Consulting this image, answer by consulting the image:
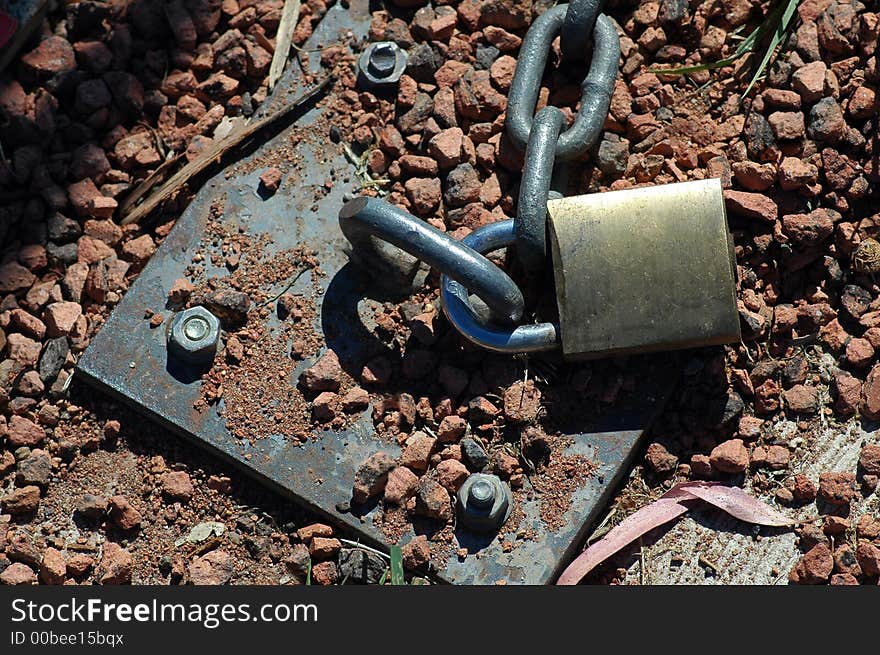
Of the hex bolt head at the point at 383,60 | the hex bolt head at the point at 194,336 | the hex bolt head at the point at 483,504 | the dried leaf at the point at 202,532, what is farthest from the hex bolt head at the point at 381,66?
the dried leaf at the point at 202,532

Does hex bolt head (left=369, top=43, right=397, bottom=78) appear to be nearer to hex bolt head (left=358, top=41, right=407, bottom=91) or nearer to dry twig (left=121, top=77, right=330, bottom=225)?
hex bolt head (left=358, top=41, right=407, bottom=91)

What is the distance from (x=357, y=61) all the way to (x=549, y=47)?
1.94 feet

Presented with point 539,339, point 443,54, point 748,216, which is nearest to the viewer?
point 539,339

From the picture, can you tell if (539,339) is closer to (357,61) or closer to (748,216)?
(748,216)

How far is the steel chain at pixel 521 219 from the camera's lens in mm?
2869

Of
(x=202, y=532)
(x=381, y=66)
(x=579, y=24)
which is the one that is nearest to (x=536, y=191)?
(x=579, y=24)

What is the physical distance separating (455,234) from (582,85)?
49 cm

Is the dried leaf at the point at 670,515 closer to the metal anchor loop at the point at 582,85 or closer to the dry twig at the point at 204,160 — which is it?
the metal anchor loop at the point at 582,85

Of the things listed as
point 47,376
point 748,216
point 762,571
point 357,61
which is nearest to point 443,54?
point 357,61

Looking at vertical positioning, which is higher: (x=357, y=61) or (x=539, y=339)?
(x=357, y=61)

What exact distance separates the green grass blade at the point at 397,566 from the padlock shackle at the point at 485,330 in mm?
523

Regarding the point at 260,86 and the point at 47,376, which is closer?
the point at 47,376

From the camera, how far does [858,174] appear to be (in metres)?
3.18

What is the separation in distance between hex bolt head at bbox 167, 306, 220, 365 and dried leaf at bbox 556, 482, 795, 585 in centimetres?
103
